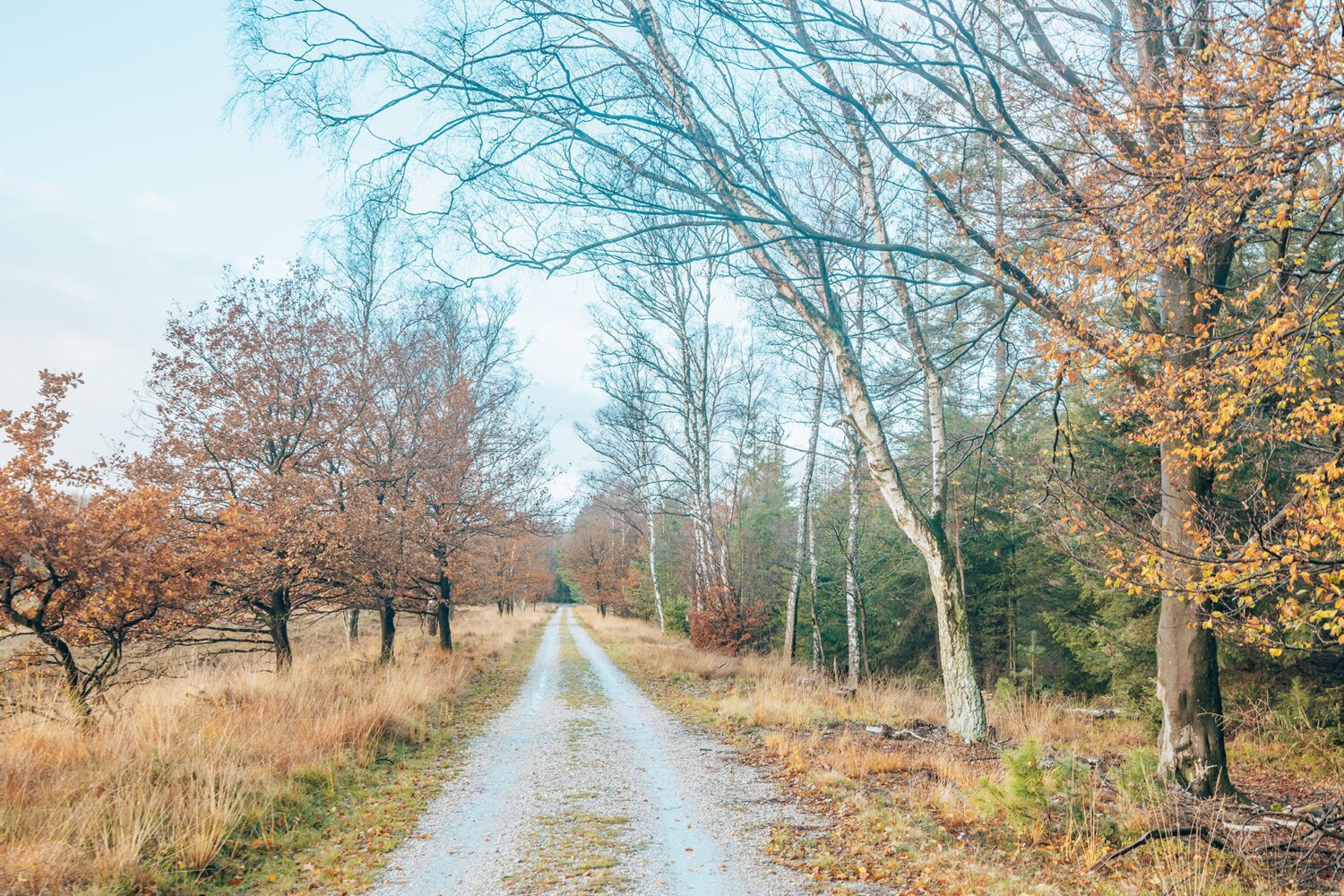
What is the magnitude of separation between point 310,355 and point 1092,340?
12325 millimetres

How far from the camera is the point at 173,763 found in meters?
5.88

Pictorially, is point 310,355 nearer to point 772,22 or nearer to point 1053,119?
point 772,22

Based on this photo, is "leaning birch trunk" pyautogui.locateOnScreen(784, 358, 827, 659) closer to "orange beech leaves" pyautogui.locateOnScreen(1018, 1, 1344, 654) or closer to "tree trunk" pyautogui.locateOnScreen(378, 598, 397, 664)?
"tree trunk" pyautogui.locateOnScreen(378, 598, 397, 664)

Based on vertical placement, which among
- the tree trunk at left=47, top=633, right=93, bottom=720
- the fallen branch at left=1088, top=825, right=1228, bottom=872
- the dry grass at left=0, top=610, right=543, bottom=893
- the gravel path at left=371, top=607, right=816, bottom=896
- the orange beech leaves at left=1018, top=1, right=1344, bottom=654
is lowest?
the gravel path at left=371, top=607, right=816, bottom=896

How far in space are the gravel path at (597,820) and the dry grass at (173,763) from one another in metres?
1.26

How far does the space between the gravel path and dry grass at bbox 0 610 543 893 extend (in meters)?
1.26

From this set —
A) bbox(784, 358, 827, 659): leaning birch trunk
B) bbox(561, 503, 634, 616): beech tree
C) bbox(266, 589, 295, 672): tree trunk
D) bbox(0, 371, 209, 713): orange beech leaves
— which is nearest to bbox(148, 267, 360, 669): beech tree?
bbox(266, 589, 295, 672): tree trunk

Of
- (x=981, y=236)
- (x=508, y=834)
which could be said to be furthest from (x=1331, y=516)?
(x=508, y=834)

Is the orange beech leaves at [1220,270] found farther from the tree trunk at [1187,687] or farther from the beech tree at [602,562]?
the beech tree at [602,562]

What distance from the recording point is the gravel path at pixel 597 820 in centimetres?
450

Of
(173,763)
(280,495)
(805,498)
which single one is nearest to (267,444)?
(280,495)

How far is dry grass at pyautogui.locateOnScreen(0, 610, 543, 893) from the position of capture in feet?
14.2

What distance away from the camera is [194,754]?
20.3 feet

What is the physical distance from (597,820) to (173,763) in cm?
354
